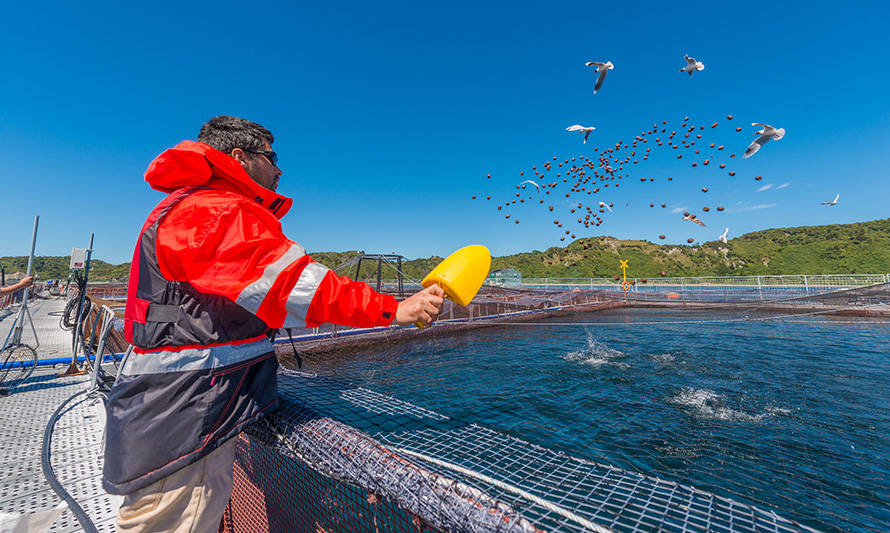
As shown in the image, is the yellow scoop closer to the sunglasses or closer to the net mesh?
the net mesh

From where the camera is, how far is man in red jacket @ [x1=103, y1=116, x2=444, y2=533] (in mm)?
1252

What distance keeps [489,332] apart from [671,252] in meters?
71.2

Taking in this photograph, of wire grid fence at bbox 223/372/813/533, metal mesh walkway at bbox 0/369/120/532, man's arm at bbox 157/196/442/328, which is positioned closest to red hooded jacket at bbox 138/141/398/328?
man's arm at bbox 157/196/442/328

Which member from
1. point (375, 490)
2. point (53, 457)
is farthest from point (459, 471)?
point (53, 457)

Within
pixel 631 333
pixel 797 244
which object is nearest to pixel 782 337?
pixel 631 333

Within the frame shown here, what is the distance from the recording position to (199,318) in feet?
4.75

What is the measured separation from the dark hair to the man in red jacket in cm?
27

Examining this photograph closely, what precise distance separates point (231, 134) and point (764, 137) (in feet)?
46.1

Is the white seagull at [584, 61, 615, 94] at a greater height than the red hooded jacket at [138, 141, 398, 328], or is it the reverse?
the white seagull at [584, 61, 615, 94]

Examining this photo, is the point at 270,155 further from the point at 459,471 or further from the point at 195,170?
the point at 459,471

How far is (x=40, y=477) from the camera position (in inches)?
110

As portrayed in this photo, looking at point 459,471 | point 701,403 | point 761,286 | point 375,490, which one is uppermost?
point 375,490

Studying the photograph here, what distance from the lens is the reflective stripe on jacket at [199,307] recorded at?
49.2 inches

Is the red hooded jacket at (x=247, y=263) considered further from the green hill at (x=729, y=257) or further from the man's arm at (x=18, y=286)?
the green hill at (x=729, y=257)
